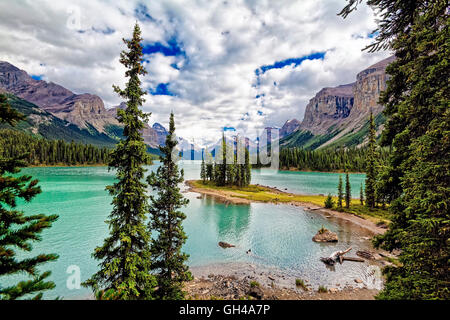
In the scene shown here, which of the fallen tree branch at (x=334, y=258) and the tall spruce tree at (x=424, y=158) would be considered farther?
the fallen tree branch at (x=334, y=258)

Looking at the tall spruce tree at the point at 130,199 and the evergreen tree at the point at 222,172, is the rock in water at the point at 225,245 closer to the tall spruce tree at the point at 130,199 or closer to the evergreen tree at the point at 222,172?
the tall spruce tree at the point at 130,199

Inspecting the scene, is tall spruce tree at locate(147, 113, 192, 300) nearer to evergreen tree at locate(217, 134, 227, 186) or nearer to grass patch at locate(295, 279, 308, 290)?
grass patch at locate(295, 279, 308, 290)

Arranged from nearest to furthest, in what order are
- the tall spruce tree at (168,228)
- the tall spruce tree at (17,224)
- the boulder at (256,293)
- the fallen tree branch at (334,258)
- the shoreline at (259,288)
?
the tall spruce tree at (17,224), the tall spruce tree at (168,228), the boulder at (256,293), the shoreline at (259,288), the fallen tree branch at (334,258)

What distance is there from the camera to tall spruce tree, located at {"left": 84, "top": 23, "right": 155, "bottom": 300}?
1333 cm

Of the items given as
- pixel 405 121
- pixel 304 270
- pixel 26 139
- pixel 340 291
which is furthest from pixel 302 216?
pixel 26 139

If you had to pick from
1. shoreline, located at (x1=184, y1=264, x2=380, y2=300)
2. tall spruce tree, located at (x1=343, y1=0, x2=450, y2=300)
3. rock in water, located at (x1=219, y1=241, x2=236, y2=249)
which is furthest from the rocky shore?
tall spruce tree, located at (x1=343, y1=0, x2=450, y2=300)

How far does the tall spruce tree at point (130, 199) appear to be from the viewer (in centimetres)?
1333

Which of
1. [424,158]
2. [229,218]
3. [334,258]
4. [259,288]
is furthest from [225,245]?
[424,158]

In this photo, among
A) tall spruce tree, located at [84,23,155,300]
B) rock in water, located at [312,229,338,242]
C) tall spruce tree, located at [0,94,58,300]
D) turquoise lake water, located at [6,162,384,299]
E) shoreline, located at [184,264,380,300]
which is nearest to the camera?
tall spruce tree, located at [0,94,58,300]

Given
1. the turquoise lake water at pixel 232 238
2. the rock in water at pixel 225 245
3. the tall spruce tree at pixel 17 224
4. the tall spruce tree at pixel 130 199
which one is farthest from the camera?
the rock in water at pixel 225 245

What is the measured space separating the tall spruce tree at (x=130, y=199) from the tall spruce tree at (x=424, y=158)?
12730 mm

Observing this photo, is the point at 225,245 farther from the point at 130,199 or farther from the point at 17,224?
the point at 17,224

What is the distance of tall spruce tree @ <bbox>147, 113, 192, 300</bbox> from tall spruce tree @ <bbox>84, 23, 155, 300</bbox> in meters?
1.91

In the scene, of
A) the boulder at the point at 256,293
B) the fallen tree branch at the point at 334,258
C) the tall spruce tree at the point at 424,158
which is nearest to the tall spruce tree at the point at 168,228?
the boulder at the point at 256,293
